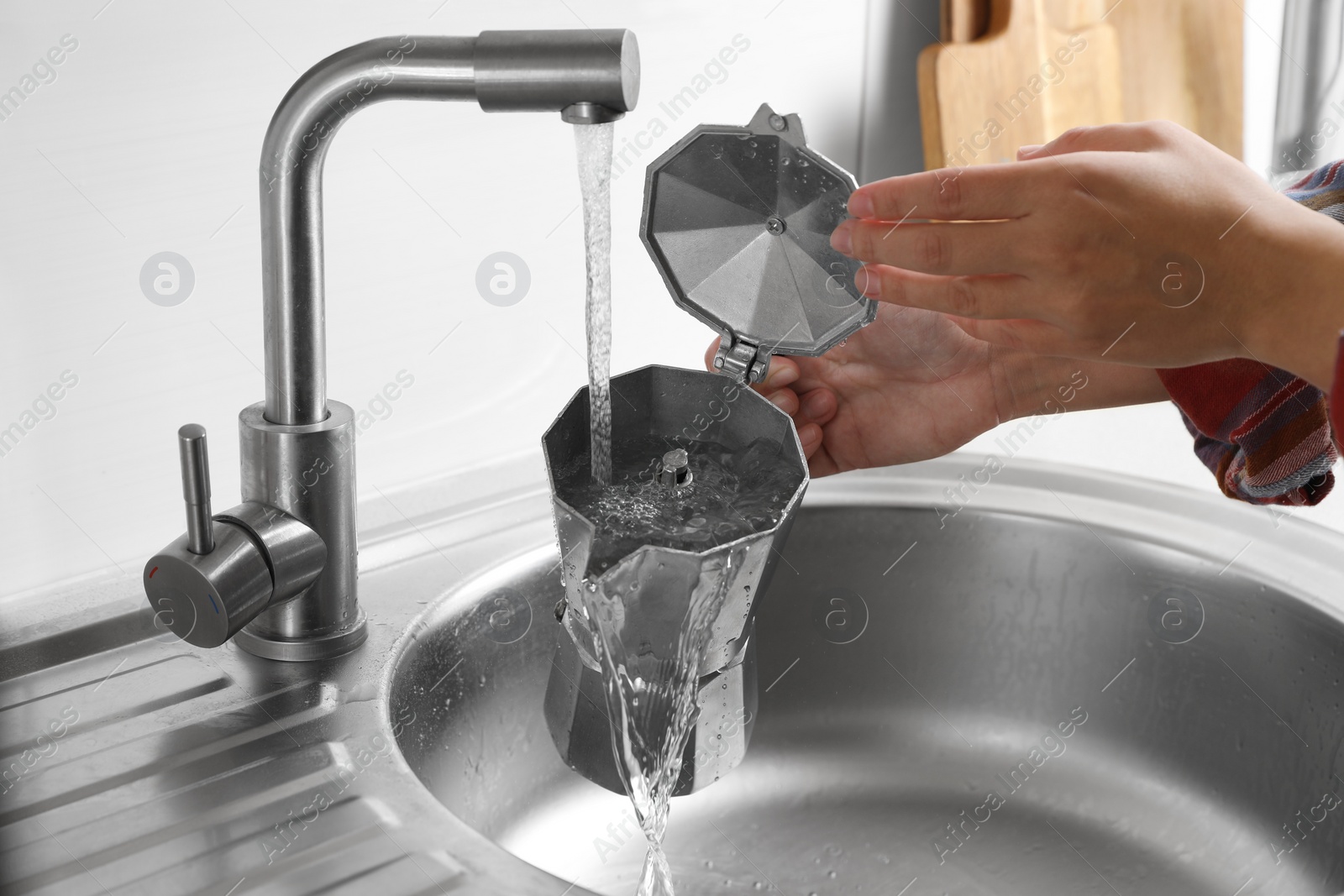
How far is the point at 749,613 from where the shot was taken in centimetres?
53

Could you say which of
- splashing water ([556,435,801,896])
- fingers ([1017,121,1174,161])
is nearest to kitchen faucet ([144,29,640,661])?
splashing water ([556,435,801,896])

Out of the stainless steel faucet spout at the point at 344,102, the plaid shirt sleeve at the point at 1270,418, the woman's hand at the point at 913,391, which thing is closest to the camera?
the stainless steel faucet spout at the point at 344,102

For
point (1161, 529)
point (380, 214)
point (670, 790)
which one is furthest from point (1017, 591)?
point (380, 214)

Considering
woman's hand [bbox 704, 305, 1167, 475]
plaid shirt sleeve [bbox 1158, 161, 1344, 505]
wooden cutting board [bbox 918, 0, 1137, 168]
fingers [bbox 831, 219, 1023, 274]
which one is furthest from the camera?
wooden cutting board [bbox 918, 0, 1137, 168]

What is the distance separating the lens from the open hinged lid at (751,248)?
62 centimetres

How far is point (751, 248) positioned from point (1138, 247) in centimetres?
20

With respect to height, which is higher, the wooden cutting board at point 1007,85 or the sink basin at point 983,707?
the wooden cutting board at point 1007,85

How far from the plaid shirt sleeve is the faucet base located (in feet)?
1.69

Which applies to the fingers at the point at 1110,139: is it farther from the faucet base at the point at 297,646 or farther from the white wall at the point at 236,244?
the faucet base at the point at 297,646

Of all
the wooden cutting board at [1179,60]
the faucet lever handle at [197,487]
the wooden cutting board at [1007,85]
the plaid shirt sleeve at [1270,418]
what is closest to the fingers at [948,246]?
the plaid shirt sleeve at [1270,418]

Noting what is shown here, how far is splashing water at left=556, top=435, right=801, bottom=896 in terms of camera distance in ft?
1.57

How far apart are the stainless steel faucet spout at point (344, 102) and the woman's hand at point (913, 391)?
1.13ft

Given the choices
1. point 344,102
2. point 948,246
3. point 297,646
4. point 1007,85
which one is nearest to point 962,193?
point 948,246

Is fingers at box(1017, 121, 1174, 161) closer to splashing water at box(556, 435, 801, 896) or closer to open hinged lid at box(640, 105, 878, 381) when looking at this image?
open hinged lid at box(640, 105, 878, 381)
